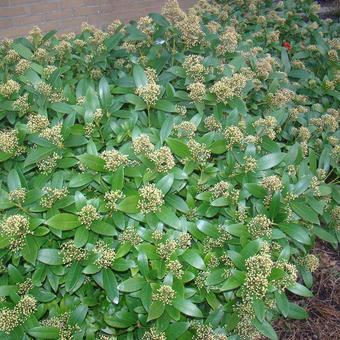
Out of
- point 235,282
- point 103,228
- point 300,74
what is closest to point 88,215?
point 103,228

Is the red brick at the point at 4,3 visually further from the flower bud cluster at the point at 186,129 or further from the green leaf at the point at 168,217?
the green leaf at the point at 168,217

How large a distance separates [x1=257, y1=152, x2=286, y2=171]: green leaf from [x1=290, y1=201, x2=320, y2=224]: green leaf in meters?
0.23

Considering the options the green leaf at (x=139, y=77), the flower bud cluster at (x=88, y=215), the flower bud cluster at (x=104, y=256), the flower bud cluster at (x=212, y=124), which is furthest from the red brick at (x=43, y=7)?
the flower bud cluster at (x=104, y=256)


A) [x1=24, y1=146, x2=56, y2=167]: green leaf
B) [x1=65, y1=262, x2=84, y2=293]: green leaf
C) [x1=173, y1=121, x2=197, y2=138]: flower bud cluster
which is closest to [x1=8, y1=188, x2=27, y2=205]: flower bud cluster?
[x1=24, y1=146, x2=56, y2=167]: green leaf

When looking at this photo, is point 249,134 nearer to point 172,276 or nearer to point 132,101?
point 132,101

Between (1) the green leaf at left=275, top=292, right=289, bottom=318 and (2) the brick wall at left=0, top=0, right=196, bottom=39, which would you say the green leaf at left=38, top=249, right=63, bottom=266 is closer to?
(1) the green leaf at left=275, top=292, right=289, bottom=318

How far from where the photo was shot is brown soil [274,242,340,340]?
271 centimetres

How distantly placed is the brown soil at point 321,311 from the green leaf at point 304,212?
887 millimetres

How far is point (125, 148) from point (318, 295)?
1.71 metres

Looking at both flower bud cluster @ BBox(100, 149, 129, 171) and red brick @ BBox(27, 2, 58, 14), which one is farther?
red brick @ BBox(27, 2, 58, 14)

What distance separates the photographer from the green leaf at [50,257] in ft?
6.27

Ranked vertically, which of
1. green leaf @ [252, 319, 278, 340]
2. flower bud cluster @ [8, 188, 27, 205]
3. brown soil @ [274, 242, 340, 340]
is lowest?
brown soil @ [274, 242, 340, 340]

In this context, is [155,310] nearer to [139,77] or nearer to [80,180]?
[80,180]

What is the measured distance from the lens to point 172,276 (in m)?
1.91
